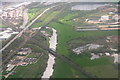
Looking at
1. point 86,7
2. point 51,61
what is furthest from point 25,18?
point 51,61

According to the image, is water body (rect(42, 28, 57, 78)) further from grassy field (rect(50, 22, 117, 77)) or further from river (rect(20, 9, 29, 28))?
river (rect(20, 9, 29, 28))

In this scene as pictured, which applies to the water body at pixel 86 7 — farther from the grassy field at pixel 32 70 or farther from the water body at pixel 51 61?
the grassy field at pixel 32 70

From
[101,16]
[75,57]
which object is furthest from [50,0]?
[75,57]

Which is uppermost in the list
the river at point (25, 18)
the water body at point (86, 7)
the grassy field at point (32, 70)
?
the water body at point (86, 7)

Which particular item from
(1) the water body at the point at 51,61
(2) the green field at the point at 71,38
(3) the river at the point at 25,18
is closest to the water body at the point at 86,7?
(2) the green field at the point at 71,38

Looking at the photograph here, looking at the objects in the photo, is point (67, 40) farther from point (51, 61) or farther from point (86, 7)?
point (86, 7)

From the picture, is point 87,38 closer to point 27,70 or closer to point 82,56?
point 82,56

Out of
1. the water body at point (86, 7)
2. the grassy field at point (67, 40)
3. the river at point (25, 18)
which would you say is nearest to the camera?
the grassy field at point (67, 40)

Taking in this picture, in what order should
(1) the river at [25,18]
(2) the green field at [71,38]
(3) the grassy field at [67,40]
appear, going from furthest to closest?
(1) the river at [25,18]
(3) the grassy field at [67,40]
(2) the green field at [71,38]

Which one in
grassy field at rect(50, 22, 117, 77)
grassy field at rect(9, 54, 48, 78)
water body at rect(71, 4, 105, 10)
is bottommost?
grassy field at rect(9, 54, 48, 78)

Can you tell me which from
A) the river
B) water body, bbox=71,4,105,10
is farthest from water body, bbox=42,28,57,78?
water body, bbox=71,4,105,10

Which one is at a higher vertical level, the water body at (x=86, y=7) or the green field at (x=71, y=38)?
the water body at (x=86, y=7)
